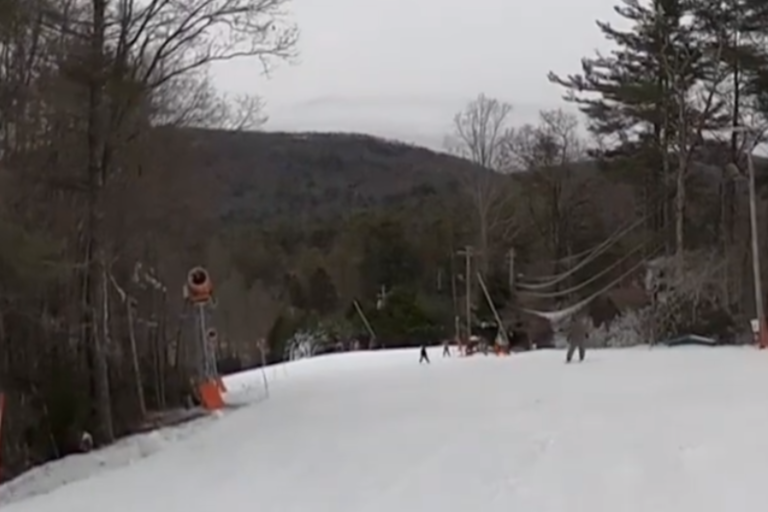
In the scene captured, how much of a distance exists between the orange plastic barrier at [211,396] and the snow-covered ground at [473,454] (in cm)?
411

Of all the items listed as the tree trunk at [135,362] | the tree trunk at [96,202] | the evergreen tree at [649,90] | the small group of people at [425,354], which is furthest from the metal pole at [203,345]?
the evergreen tree at [649,90]

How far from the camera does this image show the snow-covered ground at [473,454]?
30.1 feet

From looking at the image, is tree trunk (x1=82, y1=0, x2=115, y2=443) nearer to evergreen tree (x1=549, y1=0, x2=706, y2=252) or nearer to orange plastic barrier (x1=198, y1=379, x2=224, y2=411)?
orange plastic barrier (x1=198, y1=379, x2=224, y2=411)

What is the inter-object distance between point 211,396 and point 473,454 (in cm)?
1409

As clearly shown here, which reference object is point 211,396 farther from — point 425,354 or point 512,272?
point 512,272

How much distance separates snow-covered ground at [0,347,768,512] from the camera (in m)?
9.19

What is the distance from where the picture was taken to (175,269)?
31.8 metres

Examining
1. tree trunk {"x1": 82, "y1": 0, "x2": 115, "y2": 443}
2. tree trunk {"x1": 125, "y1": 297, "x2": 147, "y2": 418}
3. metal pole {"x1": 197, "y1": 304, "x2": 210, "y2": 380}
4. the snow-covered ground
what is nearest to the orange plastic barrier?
metal pole {"x1": 197, "y1": 304, "x2": 210, "y2": 380}

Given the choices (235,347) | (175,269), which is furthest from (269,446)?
(235,347)

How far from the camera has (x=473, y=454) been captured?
36.7 feet

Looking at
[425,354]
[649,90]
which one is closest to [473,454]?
[425,354]

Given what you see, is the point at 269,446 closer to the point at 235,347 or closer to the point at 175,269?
the point at 175,269

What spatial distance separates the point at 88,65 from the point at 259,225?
129ft

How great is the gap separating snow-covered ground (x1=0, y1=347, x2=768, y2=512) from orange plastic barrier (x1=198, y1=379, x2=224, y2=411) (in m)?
4.11
